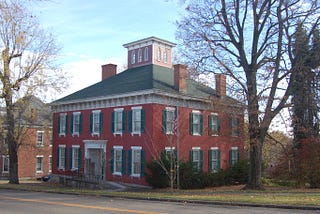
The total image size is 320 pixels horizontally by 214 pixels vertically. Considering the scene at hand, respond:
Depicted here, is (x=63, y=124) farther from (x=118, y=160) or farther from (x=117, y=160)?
(x=118, y=160)

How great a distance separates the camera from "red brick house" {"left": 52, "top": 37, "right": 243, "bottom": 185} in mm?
29297

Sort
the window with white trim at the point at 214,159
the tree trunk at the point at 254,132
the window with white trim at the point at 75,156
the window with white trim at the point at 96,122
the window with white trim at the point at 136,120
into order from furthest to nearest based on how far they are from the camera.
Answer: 1. the window with white trim at the point at 75,156
2. the window with white trim at the point at 214,159
3. the window with white trim at the point at 96,122
4. the window with white trim at the point at 136,120
5. the tree trunk at the point at 254,132

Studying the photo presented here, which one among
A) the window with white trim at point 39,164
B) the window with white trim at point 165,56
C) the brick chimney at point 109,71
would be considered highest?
the window with white trim at point 165,56

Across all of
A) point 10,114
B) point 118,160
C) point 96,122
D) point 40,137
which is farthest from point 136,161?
point 40,137

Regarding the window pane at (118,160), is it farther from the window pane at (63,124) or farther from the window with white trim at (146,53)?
the window with white trim at (146,53)

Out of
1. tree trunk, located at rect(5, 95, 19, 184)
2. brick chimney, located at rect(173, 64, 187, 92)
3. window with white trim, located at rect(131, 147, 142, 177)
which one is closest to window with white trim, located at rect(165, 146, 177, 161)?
window with white trim, located at rect(131, 147, 142, 177)

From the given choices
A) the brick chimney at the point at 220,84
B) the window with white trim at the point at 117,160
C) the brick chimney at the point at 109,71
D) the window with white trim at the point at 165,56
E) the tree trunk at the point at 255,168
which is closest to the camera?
the tree trunk at the point at 255,168

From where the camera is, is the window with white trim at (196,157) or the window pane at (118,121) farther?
the window with white trim at (196,157)

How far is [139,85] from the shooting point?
30.9 metres

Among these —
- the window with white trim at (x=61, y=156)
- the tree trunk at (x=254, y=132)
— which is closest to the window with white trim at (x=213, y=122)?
the tree trunk at (x=254, y=132)

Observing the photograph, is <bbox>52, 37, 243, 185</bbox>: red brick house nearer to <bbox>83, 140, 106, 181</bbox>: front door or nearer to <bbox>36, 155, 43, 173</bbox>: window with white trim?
<bbox>83, 140, 106, 181</bbox>: front door

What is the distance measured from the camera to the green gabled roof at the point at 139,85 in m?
30.7

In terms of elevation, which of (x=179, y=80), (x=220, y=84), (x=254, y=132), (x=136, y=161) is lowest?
(x=136, y=161)

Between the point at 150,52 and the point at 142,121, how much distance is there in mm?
9160
